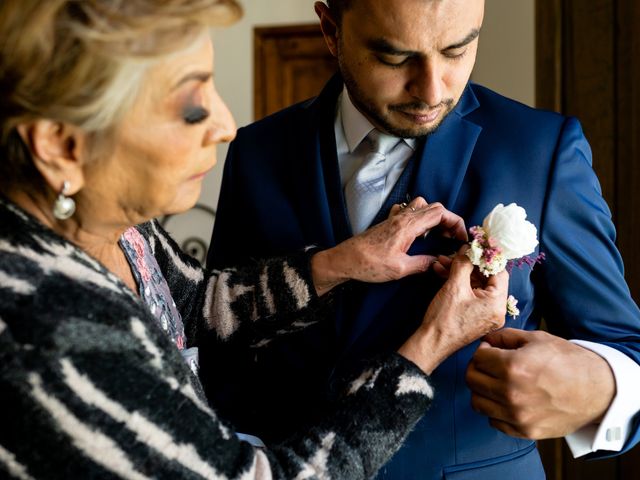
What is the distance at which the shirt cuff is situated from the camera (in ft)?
4.20

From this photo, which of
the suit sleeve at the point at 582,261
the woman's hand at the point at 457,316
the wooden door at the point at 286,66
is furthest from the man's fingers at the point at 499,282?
the wooden door at the point at 286,66

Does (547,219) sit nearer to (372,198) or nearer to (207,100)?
(372,198)

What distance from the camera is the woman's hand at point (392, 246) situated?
131 cm

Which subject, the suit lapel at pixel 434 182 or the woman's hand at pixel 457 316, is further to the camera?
the suit lapel at pixel 434 182

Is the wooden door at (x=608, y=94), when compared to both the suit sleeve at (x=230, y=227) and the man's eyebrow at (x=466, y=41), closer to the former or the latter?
the man's eyebrow at (x=466, y=41)

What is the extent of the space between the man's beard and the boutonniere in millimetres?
200

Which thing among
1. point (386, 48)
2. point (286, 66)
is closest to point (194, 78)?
point (386, 48)

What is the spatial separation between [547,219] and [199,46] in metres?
0.63

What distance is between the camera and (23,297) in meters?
0.99

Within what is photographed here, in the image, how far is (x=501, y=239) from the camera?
121 centimetres

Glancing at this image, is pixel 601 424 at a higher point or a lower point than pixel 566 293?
lower

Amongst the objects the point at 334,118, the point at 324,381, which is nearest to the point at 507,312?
the point at 324,381

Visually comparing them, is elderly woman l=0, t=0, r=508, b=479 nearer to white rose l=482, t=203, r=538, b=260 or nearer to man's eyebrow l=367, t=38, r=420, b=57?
white rose l=482, t=203, r=538, b=260

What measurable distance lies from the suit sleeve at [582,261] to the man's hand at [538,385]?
80 mm
